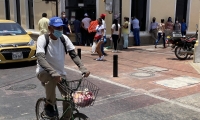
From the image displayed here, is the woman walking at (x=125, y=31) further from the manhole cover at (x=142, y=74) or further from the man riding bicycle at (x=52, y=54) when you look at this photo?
the man riding bicycle at (x=52, y=54)

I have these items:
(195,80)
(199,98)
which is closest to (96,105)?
(199,98)

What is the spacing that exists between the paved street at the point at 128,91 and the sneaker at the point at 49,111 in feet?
3.34

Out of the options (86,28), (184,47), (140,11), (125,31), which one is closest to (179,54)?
(184,47)

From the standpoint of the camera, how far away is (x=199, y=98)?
6.02 metres

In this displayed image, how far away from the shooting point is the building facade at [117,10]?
15.2 m

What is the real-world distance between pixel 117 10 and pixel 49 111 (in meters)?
10.3

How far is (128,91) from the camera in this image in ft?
21.5

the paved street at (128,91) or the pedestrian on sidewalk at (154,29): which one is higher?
the pedestrian on sidewalk at (154,29)

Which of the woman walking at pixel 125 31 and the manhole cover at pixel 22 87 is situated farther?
the woman walking at pixel 125 31

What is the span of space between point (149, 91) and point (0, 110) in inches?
138

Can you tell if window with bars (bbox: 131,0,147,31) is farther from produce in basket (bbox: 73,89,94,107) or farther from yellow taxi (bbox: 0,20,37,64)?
produce in basket (bbox: 73,89,94,107)

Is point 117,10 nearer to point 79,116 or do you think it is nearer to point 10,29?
point 10,29

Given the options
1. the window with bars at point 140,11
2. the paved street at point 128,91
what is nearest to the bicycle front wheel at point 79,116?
the paved street at point 128,91

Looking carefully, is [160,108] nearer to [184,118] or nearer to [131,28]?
[184,118]
